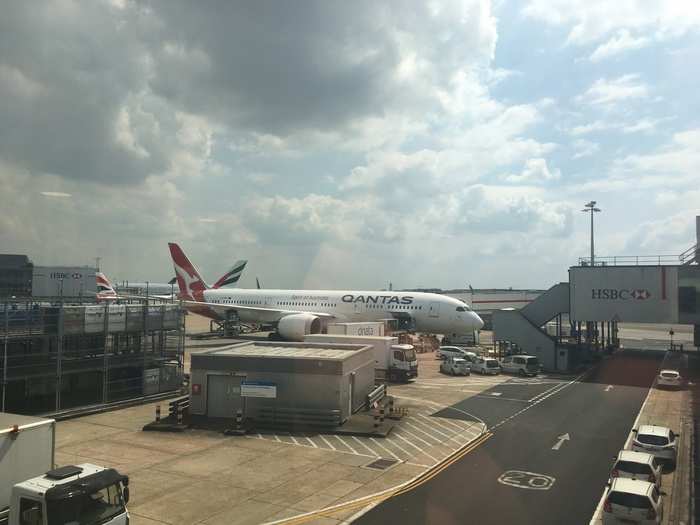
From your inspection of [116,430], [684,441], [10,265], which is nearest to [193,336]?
[10,265]

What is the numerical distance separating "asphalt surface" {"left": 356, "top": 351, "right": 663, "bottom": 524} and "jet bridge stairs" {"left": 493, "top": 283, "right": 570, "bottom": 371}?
12519 mm

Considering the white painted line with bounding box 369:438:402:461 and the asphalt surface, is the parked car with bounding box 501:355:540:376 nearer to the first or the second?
the asphalt surface

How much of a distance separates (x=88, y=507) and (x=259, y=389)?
1469 centimetres

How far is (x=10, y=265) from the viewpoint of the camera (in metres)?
81.7

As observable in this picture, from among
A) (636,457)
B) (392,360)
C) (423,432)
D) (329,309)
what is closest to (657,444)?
(636,457)

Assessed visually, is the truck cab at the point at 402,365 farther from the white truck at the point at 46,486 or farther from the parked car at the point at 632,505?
the white truck at the point at 46,486

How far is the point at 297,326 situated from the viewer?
56.3 metres

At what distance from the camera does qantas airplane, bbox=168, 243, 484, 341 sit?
5778cm

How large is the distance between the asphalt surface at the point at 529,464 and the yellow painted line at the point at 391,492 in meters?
0.31

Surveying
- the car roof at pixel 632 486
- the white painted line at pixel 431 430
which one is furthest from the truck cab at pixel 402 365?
the car roof at pixel 632 486

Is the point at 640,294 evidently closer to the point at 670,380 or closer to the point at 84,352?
the point at 670,380

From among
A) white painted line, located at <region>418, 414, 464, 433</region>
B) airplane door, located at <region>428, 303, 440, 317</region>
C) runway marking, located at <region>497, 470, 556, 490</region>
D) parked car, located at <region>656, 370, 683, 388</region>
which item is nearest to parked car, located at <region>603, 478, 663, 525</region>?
runway marking, located at <region>497, 470, 556, 490</region>

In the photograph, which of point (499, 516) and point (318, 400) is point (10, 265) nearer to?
point (318, 400)

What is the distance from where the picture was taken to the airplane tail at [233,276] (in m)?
92.5
